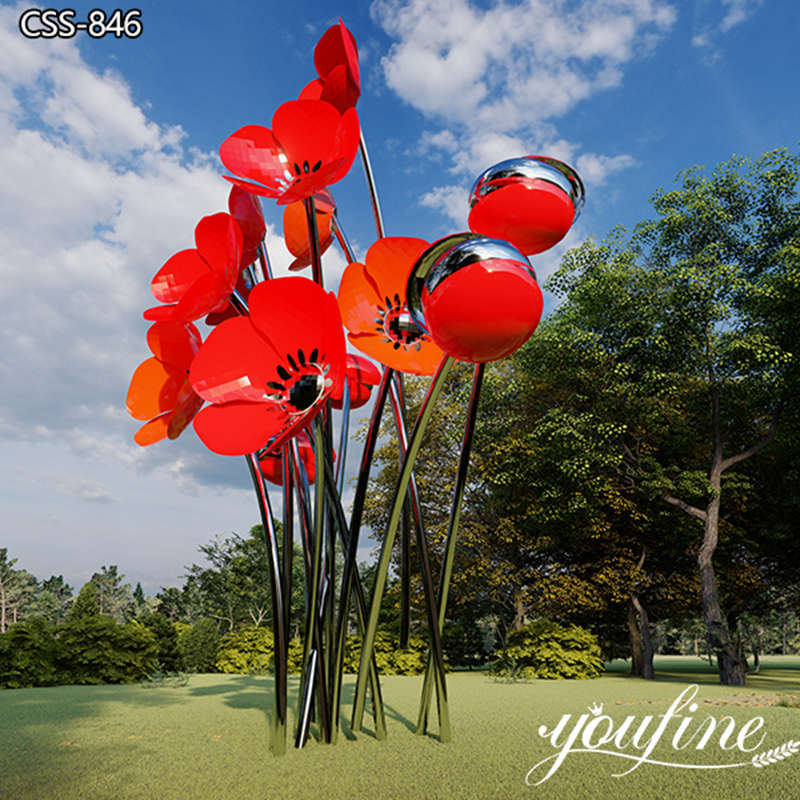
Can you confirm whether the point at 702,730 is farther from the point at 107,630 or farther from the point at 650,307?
the point at 650,307

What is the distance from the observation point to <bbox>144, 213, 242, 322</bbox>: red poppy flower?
9.39 feet

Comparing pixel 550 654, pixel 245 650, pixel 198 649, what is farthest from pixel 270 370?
pixel 198 649

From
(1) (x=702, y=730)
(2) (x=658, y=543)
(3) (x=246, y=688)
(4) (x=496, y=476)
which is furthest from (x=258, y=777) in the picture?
(2) (x=658, y=543)

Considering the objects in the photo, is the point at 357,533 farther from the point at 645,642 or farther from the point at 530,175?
the point at 645,642

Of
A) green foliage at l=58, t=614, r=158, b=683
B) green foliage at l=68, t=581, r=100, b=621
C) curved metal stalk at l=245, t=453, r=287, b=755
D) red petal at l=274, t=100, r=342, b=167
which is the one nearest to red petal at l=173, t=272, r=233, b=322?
red petal at l=274, t=100, r=342, b=167

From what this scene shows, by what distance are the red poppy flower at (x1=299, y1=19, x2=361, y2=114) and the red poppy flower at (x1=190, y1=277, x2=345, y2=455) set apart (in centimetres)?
146

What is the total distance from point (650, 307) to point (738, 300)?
191 centimetres

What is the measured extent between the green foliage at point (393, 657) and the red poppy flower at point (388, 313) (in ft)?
32.4

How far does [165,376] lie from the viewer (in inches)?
130

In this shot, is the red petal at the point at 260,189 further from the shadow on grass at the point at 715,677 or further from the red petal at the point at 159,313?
the shadow on grass at the point at 715,677

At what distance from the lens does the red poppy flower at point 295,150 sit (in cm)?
280

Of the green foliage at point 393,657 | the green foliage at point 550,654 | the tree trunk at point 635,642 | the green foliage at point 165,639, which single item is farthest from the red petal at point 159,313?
the tree trunk at point 635,642

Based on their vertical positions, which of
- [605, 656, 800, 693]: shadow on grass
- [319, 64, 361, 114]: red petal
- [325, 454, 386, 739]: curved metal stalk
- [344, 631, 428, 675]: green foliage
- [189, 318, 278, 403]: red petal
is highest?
[319, 64, 361, 114]: red petal

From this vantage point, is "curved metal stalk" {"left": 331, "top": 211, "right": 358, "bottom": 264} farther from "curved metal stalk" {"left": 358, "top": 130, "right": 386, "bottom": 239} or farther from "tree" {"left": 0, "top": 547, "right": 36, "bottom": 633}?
"tree" {"left": 0, "top": 547, "right": 36, "bottom": 633}
